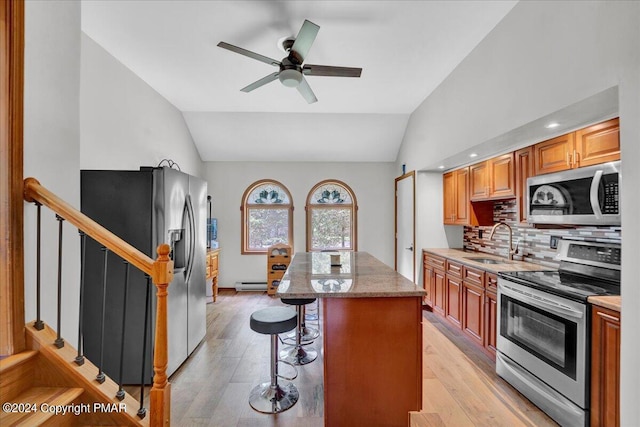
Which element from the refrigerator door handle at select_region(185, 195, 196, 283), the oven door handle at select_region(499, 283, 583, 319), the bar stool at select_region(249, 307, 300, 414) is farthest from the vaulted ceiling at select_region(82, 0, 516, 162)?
the bar stool at select_region(249, 307, 300, 414)

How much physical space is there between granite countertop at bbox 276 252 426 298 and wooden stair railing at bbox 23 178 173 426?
2.05ft

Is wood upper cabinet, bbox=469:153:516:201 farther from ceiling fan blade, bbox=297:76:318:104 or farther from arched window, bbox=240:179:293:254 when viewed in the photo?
arched window, bbox=240:179:293:254

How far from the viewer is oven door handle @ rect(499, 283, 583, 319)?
1858 mm

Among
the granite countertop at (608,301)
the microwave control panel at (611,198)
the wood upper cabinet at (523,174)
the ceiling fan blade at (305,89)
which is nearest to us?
the granite countertop at (608,301)

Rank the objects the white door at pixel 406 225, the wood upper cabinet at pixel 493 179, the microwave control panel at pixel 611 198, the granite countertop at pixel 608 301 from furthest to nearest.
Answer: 1. the white door at pixel 406 225
2. the wood upper cabinet at pixel 493 179
3. the microwave control panel at pixel 611 198
4. the granite countertop at pixel 608 301

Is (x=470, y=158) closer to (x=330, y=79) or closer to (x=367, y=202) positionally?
(x=330, y=79)

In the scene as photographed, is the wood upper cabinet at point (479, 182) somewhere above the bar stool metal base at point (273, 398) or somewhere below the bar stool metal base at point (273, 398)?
above

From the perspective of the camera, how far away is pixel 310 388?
237 centimetres

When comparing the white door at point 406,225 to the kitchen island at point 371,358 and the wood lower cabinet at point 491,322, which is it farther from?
the kitchen island at point 371,358

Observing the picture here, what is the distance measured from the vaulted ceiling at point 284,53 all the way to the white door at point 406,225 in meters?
0.97

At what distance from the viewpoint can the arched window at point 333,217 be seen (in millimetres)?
5719

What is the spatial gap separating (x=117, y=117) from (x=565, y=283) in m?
4.30

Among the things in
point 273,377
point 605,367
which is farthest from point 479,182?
point 273,377

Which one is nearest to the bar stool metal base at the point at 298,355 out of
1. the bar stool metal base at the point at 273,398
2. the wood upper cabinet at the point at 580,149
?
the bar stool metal base at the point at 273,398
